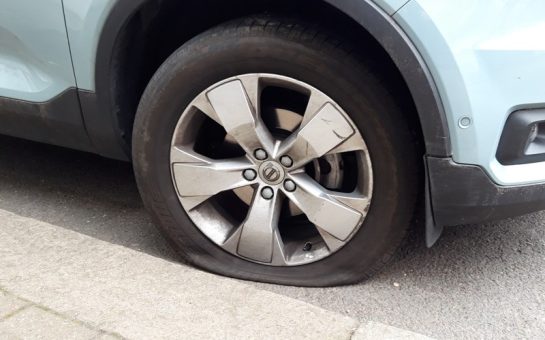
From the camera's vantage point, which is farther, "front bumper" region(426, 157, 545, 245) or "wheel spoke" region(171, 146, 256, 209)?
"wheel spoke" region(171, 146, 256, 209)

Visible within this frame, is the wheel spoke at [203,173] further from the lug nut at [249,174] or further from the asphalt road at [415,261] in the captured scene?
the asphalt road at [415,261]

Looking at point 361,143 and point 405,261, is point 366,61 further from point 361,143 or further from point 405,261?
point 405,261

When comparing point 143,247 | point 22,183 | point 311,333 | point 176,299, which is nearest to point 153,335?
point 176,299

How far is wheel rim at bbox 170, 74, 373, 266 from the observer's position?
2180mm

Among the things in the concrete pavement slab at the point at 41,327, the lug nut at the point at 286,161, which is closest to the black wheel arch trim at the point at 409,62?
the lug nut at the point at 286,161

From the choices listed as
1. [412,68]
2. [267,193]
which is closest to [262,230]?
[267,193]

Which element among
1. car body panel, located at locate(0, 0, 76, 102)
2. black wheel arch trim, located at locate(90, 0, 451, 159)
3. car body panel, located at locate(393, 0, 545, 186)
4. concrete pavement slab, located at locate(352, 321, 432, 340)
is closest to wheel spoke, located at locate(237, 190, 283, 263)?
concrete pavement slab, located at locate(352, 321, 432, 340)

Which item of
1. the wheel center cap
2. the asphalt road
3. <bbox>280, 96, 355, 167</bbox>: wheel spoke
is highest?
<bbox>280, 96, 355, 167</bbox>: wheel spoke

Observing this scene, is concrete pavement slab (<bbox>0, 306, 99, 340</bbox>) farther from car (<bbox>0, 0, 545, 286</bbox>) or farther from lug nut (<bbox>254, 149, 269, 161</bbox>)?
lug nut (<bbox>254, 149, 269, 161</bbox>)

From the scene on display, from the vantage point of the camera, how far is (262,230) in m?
2.35

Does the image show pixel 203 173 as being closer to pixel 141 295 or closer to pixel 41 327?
pixel 141 295

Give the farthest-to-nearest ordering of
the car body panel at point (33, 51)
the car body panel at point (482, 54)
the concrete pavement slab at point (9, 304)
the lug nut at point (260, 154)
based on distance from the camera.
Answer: the car body panel at point (33, 51) < the lug nut at point (260, 154) < the concrete pavement slab at point (9, 304) < the car body panel at point (482, 54)

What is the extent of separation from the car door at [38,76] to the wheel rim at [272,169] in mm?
574

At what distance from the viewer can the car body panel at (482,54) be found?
184 centimetres
